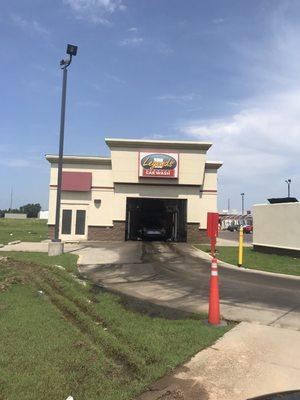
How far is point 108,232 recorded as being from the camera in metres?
30.7

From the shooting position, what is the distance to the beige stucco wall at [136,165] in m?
30.4

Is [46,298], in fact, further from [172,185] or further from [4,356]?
[172,185]

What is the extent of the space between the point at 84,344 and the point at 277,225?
16305 millimetres

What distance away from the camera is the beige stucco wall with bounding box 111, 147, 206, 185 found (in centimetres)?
3038

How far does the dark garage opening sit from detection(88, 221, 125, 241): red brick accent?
113 cm

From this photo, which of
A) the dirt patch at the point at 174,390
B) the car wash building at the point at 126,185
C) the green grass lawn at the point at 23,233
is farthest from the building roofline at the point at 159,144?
the dirt patch at the point at 174,390

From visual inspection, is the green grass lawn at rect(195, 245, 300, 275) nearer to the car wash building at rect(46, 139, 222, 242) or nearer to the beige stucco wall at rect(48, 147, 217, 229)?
the beige stucco wall at rect(48, 147, 217, 229)

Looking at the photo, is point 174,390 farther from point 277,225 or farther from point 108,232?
point 108,232

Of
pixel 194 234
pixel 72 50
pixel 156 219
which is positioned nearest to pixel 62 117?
pixel 72 50

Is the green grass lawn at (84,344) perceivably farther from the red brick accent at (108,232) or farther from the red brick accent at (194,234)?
the red brick accent at (194,234)

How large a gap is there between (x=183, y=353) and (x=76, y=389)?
1.71 m

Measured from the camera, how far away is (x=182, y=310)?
9.15m

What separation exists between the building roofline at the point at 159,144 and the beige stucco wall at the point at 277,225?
8.03 metres

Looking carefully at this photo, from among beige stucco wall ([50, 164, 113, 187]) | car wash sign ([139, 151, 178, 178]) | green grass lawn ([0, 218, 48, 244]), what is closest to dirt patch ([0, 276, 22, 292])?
green grass lawn ([0, 218, 48, 244])
